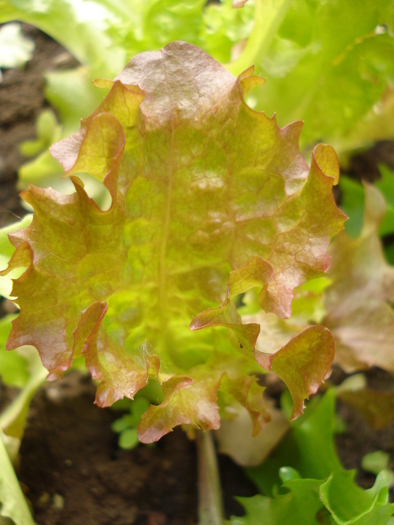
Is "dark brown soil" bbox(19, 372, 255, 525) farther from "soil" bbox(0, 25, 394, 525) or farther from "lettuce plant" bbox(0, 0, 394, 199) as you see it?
"lettuce plant" bbox(0, 0, 394, 199)

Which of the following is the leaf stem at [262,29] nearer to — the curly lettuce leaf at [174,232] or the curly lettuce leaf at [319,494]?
the curly lettuce leaf at [174,232]

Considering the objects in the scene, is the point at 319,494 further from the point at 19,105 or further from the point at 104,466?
the point at 19,105

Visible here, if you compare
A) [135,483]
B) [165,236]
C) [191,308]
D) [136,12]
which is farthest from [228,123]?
[135,483]

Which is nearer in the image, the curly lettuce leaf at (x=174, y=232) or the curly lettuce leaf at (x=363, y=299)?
the curly lettuce leaf at (x=174, y=232)

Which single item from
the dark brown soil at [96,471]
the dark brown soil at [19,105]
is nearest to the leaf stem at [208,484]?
the dark brown soil at [96,471]

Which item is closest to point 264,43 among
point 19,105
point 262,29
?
point 262,29

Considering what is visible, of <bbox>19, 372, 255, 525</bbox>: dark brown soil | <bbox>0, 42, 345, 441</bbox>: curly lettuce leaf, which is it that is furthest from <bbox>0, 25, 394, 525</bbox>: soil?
<bbox>0, 42, 345, 441</bbox>: curly lettuce leaf

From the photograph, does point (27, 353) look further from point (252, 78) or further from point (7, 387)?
point (252, 78)
